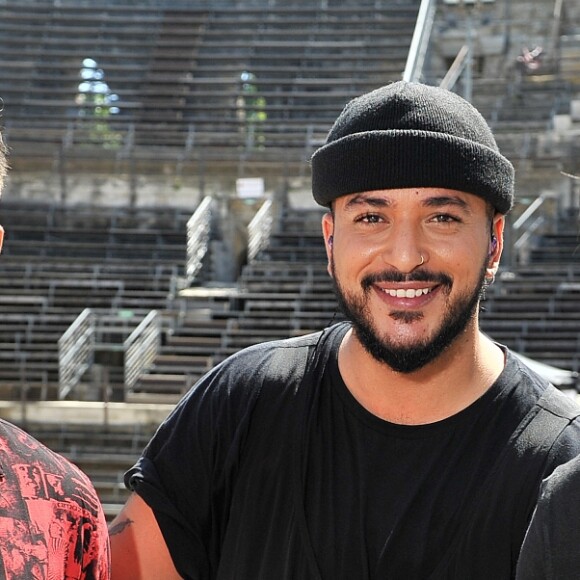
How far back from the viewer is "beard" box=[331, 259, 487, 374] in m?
2.00

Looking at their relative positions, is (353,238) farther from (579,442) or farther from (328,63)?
(328,63)

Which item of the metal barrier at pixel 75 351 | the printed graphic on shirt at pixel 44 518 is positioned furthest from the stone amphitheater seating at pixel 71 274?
the printed graphic on shirt at pixel 44 518

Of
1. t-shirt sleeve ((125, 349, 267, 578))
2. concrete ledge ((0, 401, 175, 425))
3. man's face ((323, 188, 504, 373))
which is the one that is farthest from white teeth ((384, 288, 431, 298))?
concrete ledge ((0, 401, 175, 425))

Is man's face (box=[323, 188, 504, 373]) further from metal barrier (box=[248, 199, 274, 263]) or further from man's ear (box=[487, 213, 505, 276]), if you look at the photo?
metal barrier (box=[248, 199, 274, 263])

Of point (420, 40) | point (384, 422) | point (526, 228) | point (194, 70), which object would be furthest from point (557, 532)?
point (194, 70)

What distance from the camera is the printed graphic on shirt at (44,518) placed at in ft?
5.24

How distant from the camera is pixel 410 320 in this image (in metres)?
2.01

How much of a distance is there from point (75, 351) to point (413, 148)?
35.0 ft

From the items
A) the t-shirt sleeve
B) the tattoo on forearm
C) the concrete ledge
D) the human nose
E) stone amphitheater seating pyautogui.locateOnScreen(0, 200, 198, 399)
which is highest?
the human nose

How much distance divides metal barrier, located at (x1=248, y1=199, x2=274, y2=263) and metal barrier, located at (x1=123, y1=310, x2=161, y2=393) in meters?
2.01

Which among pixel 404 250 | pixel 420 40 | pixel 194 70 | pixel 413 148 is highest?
pixel 420 40

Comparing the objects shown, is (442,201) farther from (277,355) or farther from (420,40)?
(420,40)

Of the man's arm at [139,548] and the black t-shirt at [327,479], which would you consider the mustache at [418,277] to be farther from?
the man's arm at [139,548]

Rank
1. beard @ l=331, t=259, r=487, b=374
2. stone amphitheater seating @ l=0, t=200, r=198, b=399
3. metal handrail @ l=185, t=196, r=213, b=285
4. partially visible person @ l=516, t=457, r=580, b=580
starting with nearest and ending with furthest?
partially visible person @ l=516, t=457, r=580, b=580
beard @ l=331, t=259, r=487, b=374
stone amphitheater seating @ l=0, t=200, r=198, b=399
metal handrail @ l=185, t=196, r=213, b=285
